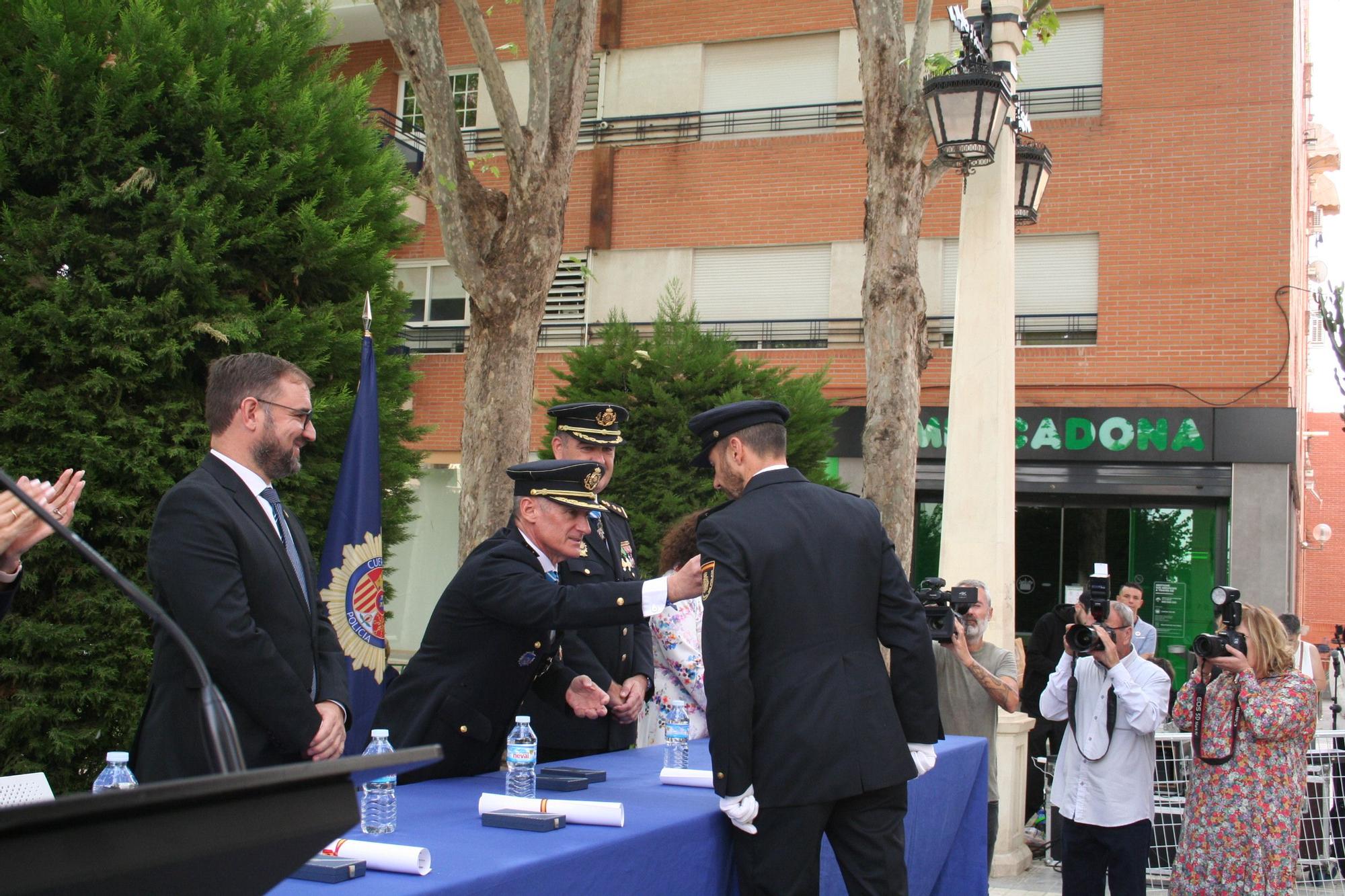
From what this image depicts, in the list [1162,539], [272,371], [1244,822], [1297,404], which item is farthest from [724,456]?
[1297,404]

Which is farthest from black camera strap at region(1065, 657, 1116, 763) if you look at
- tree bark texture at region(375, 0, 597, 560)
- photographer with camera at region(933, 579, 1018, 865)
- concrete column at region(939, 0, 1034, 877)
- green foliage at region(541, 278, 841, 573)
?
green foliage at region(541, 278, 841, 573)

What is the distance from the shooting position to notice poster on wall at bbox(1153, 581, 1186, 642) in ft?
55.3

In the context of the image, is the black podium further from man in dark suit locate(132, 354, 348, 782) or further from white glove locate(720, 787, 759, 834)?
white glove locate(720, 787, 759, 834)

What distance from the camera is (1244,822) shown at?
6227 mm

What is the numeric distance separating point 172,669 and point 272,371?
0.92 meters

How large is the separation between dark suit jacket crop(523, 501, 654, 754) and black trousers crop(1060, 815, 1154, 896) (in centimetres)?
231

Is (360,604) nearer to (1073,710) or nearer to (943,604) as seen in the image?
(943,604)

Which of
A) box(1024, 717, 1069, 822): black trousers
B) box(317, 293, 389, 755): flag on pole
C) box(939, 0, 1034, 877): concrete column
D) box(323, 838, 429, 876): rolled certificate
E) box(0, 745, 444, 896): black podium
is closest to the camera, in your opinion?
box(0, 745, 444, 896): black podium

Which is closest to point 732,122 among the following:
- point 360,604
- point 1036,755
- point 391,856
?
point 1036,755

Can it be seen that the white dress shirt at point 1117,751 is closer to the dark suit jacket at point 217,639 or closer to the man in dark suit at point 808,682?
the man in dark suit at point 808,682

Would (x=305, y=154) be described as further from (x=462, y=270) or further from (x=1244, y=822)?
(x=1244, y=822)

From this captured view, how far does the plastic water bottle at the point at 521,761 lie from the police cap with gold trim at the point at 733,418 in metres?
1.13

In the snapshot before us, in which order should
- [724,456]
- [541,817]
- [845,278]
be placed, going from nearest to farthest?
[541,817] → [724,456] → [845,278]

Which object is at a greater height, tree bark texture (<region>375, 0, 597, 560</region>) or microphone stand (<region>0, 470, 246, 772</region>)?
tree bark texture (<region>375, 0, 597, 560</region>)
